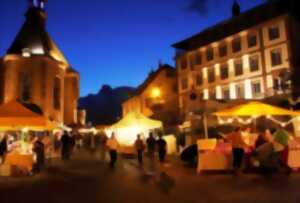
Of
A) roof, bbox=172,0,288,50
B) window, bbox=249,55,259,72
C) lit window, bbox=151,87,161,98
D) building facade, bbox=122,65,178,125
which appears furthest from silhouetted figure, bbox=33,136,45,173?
lit window, bbox=151,87,161,98

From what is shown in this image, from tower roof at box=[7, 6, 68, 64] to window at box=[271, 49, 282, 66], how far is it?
1137 inches

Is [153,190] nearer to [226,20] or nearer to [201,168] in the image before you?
[201,168]

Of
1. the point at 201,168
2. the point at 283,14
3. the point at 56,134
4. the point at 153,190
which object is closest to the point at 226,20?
the point at 283,14

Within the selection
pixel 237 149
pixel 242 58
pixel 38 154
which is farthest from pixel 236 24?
pixel 38 154

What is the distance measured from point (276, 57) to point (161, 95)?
2050cm

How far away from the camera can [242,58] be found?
1565 inches

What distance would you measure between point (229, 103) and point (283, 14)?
1881 cm

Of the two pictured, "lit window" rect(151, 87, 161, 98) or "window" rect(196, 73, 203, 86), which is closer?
"window" rect(196, 73, 203, 86)

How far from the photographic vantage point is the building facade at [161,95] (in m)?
51.1

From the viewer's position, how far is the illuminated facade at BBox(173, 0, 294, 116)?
35281 millimetres

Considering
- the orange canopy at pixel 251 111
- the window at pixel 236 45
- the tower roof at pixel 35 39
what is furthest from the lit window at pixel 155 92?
the orange canopy at pixel 251 111

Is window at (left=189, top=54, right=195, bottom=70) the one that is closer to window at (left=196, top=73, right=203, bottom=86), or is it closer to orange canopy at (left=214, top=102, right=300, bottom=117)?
window at (left=196, top=73, right=203, bottom=86)

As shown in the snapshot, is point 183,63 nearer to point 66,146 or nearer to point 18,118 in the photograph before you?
point 66,146

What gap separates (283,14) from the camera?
35.2 m
